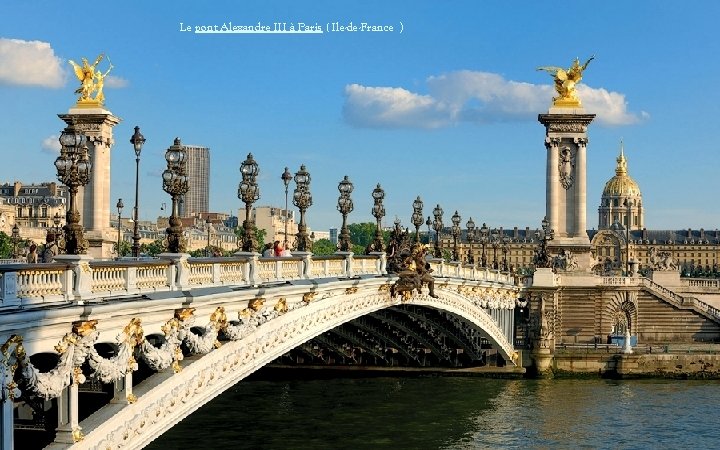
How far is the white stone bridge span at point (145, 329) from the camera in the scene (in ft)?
50.4

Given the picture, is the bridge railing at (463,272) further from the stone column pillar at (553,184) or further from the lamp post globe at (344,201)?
the stone column pillar at (553,184)

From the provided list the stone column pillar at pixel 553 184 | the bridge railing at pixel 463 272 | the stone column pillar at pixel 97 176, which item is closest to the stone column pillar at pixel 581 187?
the stone column pillar at pixel 553 184

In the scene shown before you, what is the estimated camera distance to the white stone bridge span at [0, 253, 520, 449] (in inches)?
605

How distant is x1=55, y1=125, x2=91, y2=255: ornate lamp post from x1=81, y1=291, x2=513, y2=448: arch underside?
2.60 meters

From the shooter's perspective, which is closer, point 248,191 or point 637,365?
point 248,191

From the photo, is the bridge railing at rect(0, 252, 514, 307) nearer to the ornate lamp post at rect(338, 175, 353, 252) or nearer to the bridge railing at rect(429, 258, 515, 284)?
the ornate lamp post at rect(338, 175, 353, 252)

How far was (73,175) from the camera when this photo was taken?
58.2 ft

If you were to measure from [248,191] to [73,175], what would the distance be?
8849mm

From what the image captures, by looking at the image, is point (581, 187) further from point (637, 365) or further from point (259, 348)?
point (259, 348)


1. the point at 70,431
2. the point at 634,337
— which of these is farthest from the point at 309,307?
the point at 634,337

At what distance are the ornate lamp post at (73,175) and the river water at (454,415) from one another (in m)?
18.4

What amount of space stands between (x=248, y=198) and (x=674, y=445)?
69.8 ft

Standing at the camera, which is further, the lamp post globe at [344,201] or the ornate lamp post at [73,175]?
the lamp post globe at [344,201]

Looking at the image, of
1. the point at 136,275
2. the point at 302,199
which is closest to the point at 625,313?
the point at 302,199
